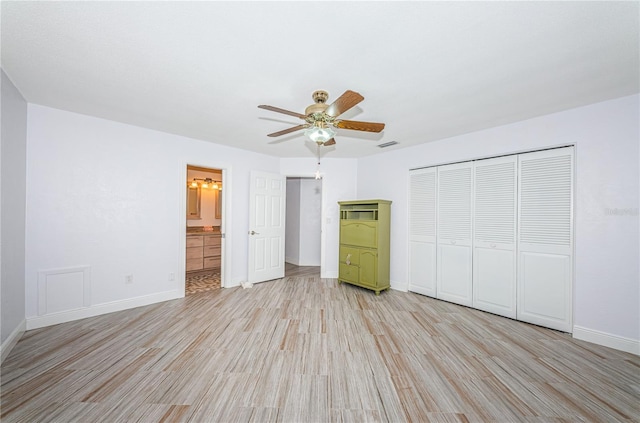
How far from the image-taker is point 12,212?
244 centimetres

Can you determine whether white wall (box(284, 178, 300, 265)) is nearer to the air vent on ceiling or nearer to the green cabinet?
the green cabinet

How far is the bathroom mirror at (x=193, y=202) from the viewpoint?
19.7ft

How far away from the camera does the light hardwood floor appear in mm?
1693

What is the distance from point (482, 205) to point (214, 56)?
3.69 metres

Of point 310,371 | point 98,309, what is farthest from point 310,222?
point 310,371

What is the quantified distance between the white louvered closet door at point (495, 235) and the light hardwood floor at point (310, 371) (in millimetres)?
315

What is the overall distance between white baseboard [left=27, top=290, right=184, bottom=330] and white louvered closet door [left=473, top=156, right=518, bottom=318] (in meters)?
4.44

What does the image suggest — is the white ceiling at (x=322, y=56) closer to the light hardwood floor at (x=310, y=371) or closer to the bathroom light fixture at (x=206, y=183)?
the light hardwood floor at (x=310, y=371)

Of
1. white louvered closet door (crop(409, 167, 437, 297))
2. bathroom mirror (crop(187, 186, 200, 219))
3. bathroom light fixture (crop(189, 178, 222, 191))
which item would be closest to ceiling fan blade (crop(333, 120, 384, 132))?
white louvered closet door (crop(409, 167, 437, 297))

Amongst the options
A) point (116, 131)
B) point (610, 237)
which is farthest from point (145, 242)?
point (610, 237)

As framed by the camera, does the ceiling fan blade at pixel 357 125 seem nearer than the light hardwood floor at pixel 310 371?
No

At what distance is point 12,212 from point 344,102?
10.8 feet

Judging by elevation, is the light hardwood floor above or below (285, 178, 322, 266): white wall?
below

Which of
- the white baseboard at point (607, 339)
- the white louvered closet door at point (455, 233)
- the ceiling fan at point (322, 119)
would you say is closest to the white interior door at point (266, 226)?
the ceiling fan at point (322, 119)
